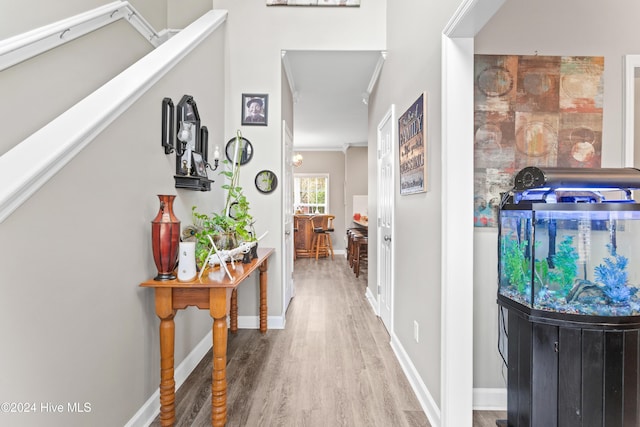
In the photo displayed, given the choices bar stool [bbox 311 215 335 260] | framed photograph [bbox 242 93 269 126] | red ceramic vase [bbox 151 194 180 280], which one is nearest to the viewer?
red ceramic vase [bbox 151 194 180 280]

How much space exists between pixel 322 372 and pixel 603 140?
242 cm

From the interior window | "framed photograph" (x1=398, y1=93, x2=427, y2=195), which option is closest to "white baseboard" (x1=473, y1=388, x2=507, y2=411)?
"framed photograph" (x1=398, y1=93, x2=427, y2=195)

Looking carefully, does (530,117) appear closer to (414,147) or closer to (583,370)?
(414,147)

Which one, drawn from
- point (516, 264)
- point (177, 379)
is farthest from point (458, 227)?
point (177, 379)

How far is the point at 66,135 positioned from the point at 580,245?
2.13 metres

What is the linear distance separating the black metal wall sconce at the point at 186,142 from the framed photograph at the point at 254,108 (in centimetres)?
75

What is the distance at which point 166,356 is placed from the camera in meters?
1.83

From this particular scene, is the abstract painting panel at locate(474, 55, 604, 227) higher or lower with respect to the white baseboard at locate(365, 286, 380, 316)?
higher

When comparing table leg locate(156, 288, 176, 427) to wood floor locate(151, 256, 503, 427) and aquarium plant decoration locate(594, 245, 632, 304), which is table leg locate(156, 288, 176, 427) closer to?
wood floor locate(151, 256, 503, 427)

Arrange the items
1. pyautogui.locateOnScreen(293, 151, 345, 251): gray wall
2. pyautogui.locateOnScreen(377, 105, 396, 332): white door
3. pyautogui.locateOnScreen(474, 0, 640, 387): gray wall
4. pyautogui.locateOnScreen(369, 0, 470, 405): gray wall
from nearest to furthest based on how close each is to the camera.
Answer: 1. pyautogui.locateOnScreen(369, 0, 470, 405): gray wall
2. pyautogui.locateOnScreen(474, 0, 640, 387): gray wall
3. pyautogui.locateOnScreen(377, 105, 396, 332): white door
4. pyautogui.locateOnScreen(293, 151, 345, 251): gray wall

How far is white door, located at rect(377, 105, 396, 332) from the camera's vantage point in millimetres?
3115

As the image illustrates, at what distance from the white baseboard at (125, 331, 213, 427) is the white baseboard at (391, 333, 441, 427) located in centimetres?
156

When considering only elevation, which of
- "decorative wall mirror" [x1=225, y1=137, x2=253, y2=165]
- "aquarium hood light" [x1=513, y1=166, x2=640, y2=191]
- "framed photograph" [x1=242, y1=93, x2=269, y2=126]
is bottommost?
"aquarium hood light" [x1=513, y1=166, x2=640, y2=191]

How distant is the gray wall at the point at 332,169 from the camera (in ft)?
30.1
